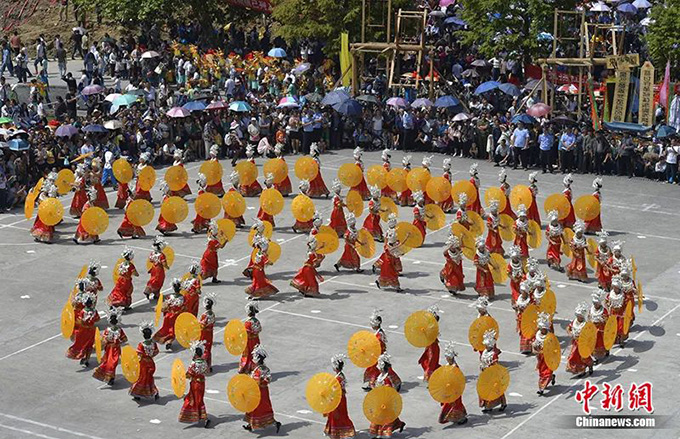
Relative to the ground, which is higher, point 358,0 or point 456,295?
point 358,0

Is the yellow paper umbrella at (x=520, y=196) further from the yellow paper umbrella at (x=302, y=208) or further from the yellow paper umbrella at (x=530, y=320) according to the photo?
the yellow paper umbrella at (x=530, y=320)

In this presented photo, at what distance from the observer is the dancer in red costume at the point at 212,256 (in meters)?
28.6

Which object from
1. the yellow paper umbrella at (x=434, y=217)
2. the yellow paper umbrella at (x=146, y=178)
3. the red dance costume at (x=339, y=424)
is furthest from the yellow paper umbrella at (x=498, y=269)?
the yellow paper umbrella at (x=146, y=178)

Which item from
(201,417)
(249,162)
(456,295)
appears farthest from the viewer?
(249,162)

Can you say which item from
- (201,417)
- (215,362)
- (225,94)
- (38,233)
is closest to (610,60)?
(225,94)

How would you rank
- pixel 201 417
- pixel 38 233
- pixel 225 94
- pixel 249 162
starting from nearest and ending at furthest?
pixel 201 417, pixel 38 233, pixel 249 162, pixel 225 94

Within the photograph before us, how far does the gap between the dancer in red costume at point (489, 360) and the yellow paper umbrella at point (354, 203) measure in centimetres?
988

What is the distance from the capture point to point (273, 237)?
3228 centimetres

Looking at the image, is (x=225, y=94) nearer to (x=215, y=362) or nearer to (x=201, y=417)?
(x=215, y=362)

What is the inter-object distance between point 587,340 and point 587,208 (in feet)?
27.7

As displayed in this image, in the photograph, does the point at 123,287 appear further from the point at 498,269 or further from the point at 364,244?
the point at 498,269

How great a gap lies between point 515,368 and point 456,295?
396cm

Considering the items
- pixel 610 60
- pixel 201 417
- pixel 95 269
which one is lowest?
pixel 201 417

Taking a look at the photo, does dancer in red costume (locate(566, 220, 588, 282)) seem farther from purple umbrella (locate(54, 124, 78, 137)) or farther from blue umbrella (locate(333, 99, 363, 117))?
purple umbrella (locate(54, 124, 78, 137))
